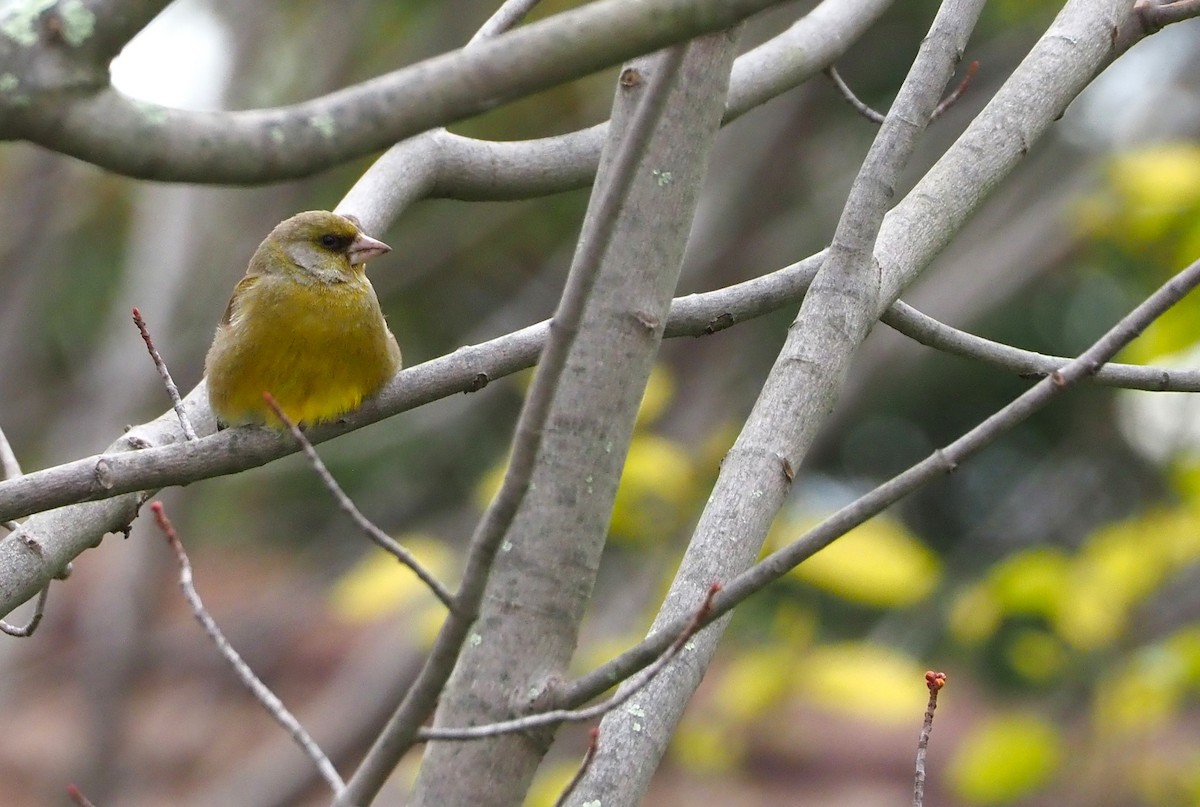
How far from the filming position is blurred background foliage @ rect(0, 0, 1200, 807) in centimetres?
536

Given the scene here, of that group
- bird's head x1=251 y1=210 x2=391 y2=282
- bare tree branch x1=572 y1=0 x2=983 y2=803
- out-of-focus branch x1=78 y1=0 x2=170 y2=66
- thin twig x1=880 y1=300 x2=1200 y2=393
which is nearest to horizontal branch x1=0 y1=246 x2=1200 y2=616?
thin twig x1=880 y1=300 x2=1200 y2=393

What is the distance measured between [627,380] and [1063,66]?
142cm

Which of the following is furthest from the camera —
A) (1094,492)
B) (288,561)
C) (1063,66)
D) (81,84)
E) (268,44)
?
(288,561)

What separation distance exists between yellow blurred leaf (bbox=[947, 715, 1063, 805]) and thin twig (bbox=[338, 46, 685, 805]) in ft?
11.8

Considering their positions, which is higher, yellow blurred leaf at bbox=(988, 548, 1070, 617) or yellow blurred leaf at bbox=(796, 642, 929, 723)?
yellow blurred leaf at bbox=(988, 548, 1070, 617)

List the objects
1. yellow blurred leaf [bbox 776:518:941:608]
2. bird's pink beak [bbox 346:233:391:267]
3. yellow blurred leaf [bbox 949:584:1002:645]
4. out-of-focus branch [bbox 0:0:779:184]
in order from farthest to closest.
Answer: yellow blurred leaf [bbox 949:584:1002:645], yellow blurred leaf [bbox 776:518:941:608], bird's pink beak [bbox 346:233:391:267], out-of-focus branch [bbox 0:0:779:184]

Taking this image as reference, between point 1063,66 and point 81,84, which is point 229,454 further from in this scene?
point 1063,66

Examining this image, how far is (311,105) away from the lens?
1512 mm

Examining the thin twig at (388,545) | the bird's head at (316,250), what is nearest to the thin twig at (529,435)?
the thin twig at (388,545)

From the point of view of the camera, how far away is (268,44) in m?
8.77

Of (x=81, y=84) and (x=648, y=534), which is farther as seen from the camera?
A: (x=648, y=534)

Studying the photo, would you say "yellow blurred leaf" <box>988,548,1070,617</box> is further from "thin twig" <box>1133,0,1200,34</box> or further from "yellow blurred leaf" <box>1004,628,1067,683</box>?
"thin twig" <box>1133,0,1200,34</box>

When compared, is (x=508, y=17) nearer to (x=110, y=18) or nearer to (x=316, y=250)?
Result: (x=316, y=250)

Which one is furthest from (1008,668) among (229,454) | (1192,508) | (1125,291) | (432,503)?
(229,454)
